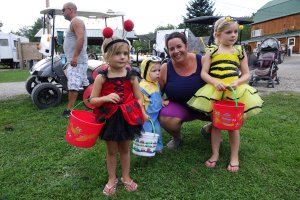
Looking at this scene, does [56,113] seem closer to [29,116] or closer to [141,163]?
[29,116]

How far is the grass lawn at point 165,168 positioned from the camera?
7.53ft

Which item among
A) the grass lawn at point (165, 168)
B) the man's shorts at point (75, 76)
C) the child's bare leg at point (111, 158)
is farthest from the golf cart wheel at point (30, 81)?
the child's bare leg at point (111, 158)

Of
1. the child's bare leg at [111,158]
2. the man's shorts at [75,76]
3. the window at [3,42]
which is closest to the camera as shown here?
the child's bare leg at [111,158]

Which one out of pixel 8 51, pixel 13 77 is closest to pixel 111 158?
pixel 13 77

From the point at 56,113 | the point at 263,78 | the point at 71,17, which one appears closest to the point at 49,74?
the point at 56,113

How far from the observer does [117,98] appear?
2.08 m

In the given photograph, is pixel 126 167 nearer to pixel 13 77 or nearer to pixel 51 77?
pixel 51 77

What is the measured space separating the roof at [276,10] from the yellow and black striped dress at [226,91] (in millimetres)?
36097

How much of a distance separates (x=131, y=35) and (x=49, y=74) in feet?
46.0

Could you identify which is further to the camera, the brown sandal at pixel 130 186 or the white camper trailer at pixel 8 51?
the white camper trailer at pixel 8 51

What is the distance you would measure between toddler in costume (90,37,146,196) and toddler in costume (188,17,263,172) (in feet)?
2.27

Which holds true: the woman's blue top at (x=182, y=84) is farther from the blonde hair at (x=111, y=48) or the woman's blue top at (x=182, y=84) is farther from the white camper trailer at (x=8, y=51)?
the white camper trailer at (x=8, y=51)

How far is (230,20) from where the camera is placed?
2.53 meters

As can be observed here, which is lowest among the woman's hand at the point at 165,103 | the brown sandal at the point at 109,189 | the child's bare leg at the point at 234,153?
the brown sandal at the point at 109,189
